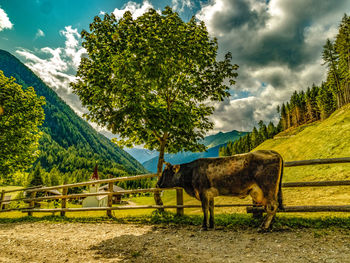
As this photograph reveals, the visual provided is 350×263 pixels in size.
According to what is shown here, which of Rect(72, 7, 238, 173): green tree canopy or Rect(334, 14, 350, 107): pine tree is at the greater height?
Rect(334, 14, 350, 107): pine tree

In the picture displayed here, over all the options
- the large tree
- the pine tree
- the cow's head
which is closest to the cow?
the cow's head

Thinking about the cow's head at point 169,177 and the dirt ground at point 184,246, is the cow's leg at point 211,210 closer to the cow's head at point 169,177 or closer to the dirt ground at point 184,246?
the dirt ground at point 184,246

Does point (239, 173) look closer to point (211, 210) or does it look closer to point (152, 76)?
point (211, 210)

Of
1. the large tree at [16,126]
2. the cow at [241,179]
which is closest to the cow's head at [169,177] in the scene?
the cow at [241,179]

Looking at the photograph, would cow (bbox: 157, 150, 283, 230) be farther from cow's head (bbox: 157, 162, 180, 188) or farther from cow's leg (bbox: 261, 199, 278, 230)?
cow's head (bbox: 157, 162, 180, 188)

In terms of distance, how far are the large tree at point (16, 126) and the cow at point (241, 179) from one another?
15990 millimetres

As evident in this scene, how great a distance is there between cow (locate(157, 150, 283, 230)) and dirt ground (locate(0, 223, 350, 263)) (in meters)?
0.81

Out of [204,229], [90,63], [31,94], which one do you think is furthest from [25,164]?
[204,229]

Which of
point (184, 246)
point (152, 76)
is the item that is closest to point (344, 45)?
point (152, 76)

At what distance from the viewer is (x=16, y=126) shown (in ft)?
55.1

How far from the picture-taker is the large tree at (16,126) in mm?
16312

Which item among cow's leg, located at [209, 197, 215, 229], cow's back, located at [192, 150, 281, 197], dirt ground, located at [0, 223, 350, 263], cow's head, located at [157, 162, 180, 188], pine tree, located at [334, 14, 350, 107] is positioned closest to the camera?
dirt ground, located at [0, 223, 350, 263]

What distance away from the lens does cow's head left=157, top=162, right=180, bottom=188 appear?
313 inches

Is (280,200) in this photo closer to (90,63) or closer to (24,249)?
(24,249)
